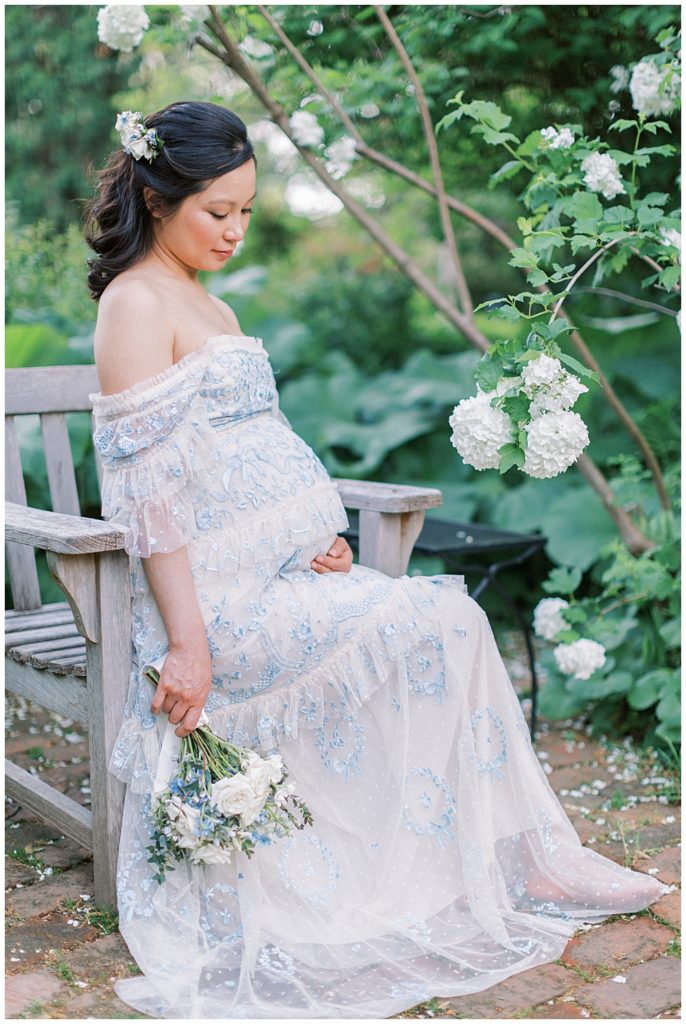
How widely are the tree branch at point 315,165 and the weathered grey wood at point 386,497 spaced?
749 millimetres

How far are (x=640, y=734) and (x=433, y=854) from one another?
1.37 metres

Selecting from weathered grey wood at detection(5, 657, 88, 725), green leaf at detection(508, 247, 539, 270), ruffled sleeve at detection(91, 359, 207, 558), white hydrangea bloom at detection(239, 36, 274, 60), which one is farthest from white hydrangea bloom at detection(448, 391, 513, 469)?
white hydrangea bloom at detection(239, 36, 274, 60)

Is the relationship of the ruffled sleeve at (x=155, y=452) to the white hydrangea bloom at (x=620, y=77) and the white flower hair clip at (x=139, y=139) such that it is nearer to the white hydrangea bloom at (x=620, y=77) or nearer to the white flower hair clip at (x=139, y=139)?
the white flower hair clip at (x=139, y=139)

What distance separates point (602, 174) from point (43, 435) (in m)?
1.60

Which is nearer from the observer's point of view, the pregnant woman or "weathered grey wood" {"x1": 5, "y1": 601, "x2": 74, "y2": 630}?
the pregnant woman

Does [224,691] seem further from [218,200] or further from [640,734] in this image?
[640,734]

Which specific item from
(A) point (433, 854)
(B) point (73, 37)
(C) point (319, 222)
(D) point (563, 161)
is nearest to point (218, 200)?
(D) point (563, 161)

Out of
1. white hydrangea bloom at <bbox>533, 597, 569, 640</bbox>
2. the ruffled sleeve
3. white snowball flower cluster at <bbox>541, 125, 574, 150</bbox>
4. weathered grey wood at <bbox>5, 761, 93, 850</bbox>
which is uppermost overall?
white snowball flower cluster at <bbox>541, 125, 574, 150</bbox>

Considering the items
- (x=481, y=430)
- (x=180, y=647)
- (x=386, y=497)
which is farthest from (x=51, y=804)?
(x=481, y=430)

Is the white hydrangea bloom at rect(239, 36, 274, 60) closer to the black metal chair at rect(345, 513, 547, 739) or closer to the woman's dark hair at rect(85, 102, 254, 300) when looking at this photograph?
the woman's dark hair at rect(85, 102, 254, 300)

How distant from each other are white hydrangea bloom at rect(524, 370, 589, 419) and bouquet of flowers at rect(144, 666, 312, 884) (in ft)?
2.72

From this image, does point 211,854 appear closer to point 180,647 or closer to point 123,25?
point 180,647

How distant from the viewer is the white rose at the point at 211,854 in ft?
6.88

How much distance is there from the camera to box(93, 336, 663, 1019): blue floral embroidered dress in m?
2.19
